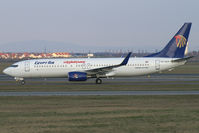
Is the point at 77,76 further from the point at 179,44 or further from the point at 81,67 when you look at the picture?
the point at 179,44

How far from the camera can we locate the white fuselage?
44.5 metres

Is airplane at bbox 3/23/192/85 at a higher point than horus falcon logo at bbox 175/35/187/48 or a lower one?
lower

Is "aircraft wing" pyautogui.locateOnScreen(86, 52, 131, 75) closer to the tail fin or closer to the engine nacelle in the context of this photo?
the engine nacelle

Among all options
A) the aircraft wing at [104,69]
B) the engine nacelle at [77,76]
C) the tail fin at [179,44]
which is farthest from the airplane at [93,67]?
the engine nacelle at [77,76]

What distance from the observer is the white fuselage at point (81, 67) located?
4447 centimetres

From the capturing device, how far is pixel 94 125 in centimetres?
1631

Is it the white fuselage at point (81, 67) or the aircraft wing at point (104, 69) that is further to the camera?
the white fuselage at point (81, 67)

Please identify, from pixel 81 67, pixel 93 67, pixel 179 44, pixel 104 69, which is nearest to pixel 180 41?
pixel 179 44

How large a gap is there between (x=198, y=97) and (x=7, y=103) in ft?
47.7

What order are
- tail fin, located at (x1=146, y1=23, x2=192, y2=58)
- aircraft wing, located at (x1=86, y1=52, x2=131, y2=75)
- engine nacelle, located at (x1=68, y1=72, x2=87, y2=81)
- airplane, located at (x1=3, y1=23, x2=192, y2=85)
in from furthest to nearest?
tail fin, located at (x1=146, y1=23, x2=192, y2=58)
airplane, located at (x1=3, y1=23, x2=192, y2=85)
aircraft wing, located at (x1=86, y1=52, x2=131, y2=75)
engine nacelle, located at (x1=68, y1=72, x2=87, y2=81)

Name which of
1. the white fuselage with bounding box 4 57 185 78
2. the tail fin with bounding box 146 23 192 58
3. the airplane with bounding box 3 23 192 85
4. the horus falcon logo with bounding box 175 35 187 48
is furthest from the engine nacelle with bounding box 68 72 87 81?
the horus falcon logo with bounding box 175 35 187 48

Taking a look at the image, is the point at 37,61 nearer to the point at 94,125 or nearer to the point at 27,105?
the point at 27,105

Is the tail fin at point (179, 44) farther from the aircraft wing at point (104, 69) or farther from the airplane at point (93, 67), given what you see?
the aircraft wing at point (104, 69)

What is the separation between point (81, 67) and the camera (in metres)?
44.5
